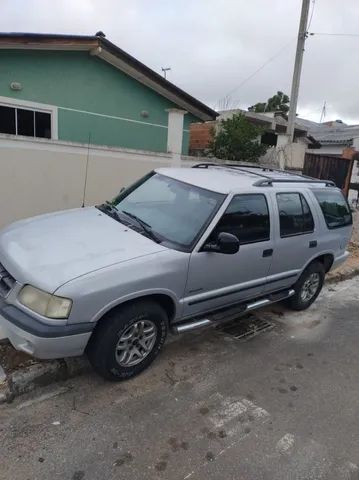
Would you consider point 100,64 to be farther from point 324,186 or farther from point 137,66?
point 324,186

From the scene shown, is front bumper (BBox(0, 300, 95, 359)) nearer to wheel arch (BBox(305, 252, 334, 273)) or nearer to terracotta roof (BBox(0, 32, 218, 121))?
wheel arch (BBox(305, 252, 334, 273))

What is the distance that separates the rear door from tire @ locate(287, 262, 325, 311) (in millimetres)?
209

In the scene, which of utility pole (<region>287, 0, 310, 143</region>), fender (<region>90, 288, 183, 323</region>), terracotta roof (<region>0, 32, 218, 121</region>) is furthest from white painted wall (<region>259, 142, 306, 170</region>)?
fender (<region>90, 288, 183, 323</region>)

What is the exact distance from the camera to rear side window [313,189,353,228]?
5.09 m

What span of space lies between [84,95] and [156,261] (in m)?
7.44

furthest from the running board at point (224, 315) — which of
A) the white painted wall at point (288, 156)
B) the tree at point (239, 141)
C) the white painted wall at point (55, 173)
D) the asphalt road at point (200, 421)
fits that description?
the tree at point (239, 141)

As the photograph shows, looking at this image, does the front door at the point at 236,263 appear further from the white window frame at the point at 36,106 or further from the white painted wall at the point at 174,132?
the white window frame at the point at 36,106

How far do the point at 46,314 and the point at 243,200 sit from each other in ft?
7.26

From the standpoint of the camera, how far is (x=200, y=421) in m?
2.97

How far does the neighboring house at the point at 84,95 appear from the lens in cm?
823

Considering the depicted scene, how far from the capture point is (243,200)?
3.99m

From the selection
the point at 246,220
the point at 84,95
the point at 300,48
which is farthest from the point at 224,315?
the point at 300,48

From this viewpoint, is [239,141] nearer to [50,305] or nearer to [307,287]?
[307,287]

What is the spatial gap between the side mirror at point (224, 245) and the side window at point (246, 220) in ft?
0.34
